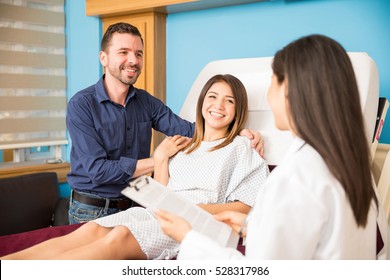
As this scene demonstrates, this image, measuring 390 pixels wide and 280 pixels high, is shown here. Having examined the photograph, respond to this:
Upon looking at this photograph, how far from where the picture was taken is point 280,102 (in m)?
1.04

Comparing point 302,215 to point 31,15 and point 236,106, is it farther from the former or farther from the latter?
point 31,15

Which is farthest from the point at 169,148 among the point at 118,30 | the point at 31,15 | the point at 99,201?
the point at 31,15

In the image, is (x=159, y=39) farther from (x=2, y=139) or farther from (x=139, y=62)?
(x=2, y=139)

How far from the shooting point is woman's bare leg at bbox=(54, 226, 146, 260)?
4.47 feet

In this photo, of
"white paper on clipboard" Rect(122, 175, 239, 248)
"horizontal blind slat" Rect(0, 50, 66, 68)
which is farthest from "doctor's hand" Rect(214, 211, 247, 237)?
"horizontal blind slat" Rect(0, 50, 66, 68)

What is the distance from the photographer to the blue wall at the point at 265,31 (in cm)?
217

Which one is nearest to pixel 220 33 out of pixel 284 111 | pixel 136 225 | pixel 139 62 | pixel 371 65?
pixel 139 62

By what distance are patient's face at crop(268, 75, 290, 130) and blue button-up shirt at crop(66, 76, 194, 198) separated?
1.10 m

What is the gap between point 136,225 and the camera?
1.62m

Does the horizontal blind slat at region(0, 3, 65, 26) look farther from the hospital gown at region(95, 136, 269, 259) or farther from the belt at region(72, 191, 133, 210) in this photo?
the hospital gown at region(95, 136, 269, 259)

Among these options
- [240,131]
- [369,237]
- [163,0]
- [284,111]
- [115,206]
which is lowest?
[115,206]

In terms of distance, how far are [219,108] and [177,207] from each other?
2.77 ft

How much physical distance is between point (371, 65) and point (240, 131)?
0.60m

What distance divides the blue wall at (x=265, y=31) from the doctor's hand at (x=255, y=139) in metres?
0.64
